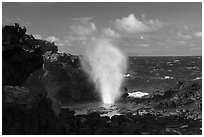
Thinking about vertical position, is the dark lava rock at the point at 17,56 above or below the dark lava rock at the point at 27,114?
above

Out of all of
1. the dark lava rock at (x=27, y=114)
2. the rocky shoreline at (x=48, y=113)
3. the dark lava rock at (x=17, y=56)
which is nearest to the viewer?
the dark lava rock at (x=27, y=114)

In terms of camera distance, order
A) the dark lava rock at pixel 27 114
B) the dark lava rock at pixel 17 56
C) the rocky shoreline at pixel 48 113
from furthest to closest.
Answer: the dark lava rock at pixel 17 56
the rocky shoreline at pixel 48 113
the dark lava rock at pixel 27 114

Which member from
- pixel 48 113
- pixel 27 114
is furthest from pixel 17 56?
pixel 27 114

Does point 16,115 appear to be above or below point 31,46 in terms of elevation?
below

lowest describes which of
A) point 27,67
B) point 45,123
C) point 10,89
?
point 45,123

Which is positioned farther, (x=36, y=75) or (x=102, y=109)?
(x=36, y=75)

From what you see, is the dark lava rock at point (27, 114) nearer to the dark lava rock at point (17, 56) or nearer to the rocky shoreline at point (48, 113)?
the rocky shoreline at point (48, 113)

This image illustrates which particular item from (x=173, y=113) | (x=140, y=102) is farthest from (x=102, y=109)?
(x=173, y=113)

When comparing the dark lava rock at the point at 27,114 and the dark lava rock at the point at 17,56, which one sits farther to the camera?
the dark lava rock at the point at 17,56

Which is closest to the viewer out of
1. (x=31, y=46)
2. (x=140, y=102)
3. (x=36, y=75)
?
(x=31, y=46)

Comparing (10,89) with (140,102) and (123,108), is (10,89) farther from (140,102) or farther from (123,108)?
(140,102)

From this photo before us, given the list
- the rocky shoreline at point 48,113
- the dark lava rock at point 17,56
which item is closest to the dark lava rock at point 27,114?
the rocky shoreline at point 48,113
